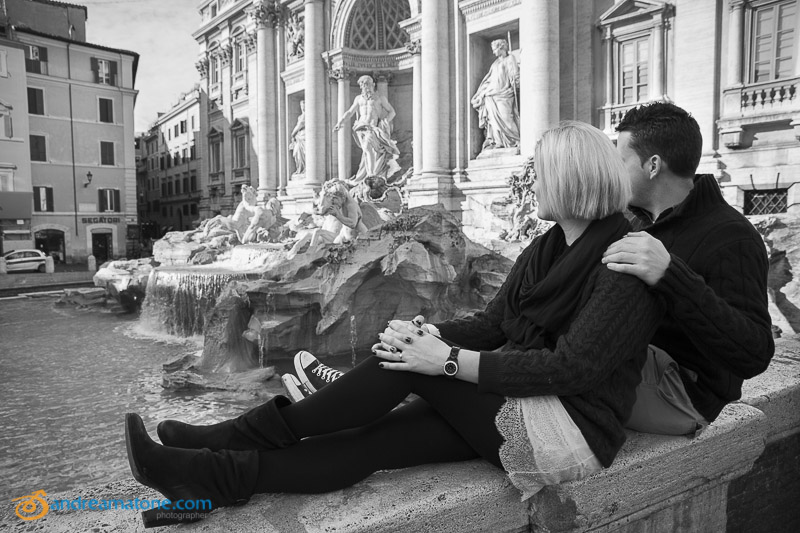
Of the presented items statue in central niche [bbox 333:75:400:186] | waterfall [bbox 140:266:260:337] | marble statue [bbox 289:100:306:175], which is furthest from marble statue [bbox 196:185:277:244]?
waterfall [bbox 140:266:260:337]

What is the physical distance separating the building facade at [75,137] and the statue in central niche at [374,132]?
1713 cm

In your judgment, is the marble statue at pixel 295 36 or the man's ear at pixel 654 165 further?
the marble statue at pixel 295 36

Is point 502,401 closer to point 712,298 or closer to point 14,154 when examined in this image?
point 712,298

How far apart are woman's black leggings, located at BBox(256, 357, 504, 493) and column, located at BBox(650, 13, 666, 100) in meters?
11.3

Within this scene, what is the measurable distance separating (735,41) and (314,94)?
40.3 ft

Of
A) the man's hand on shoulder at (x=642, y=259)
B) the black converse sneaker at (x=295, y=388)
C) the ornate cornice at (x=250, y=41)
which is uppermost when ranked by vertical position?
the ornate cornice at (x=250, y=41)

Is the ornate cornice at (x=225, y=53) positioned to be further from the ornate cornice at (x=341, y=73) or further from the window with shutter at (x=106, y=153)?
the ornate cornice at (x=341, y=73)

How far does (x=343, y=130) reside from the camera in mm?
18500

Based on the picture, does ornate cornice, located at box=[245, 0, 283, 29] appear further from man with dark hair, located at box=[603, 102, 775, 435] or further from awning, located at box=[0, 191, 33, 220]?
man with dark hair, located at box=[603, 102, 775, 435]

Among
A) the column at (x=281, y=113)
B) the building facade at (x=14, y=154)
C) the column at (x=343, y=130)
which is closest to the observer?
the column at (x=343, y=130)

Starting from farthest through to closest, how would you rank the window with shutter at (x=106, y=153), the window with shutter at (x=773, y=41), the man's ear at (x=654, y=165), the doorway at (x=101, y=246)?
1. the window with shutter at (x=106, y=153)
2. the doorway at (x=101, y=246)
3. the window with shutter at (x=773, y=41)
4. the man's ear at (x=654, y=165)

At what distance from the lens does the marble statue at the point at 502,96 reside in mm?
13477

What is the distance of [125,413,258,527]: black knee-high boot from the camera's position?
1697 mm

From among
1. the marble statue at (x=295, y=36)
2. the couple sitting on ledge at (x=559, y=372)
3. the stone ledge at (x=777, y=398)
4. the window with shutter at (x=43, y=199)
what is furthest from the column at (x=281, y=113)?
the couple sitting on ledge at (x=559, y=372)
